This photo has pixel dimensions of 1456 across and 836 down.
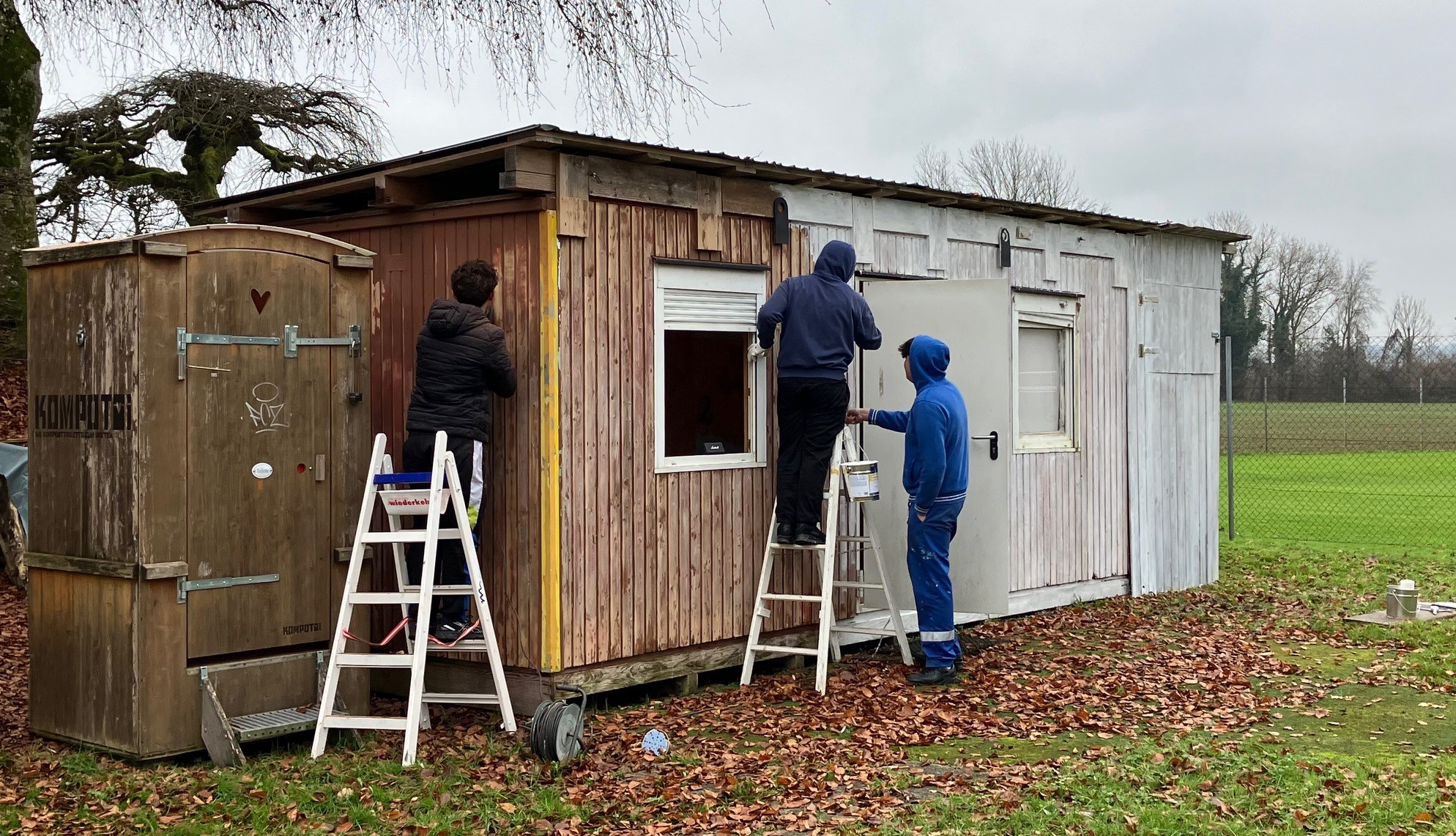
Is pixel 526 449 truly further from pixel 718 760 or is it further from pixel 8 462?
pixel 8 462

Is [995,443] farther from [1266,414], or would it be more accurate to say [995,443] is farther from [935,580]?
[1266,414]

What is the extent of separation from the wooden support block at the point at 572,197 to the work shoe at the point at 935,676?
321 cm

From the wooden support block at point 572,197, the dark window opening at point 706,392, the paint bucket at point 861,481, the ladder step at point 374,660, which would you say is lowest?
the ladder step at point 374,660

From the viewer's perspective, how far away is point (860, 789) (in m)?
5.96

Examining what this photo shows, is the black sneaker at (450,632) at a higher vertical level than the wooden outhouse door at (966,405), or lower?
lower

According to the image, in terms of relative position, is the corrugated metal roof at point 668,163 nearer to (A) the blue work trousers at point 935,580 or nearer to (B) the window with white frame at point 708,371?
(B) the window with white frame at point 708,371

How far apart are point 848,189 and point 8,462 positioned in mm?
A: 6619

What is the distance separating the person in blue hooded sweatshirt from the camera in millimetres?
8180

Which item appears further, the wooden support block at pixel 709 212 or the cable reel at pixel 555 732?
the wooden support block at pixel 709 212

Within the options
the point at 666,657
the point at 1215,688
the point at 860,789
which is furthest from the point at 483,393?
the point at 1215,688

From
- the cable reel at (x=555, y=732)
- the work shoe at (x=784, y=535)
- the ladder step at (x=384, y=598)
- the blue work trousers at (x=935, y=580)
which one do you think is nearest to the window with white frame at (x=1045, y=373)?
the blue work trousers at (x=935, y=580)

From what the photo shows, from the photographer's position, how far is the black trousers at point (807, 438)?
8.18 m

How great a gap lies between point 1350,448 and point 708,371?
72.2ft

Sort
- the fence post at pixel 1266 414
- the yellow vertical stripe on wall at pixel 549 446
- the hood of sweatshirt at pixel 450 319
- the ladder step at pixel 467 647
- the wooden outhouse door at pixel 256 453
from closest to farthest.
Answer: the wooden outhouse door at pixel 256 453, the ladder step at pixel 467 647, the hood of sweatshirt at pixel 450 319, the yellow vertical stripe on wall at pixel 549 446, the fence post at pixel 1266 414
